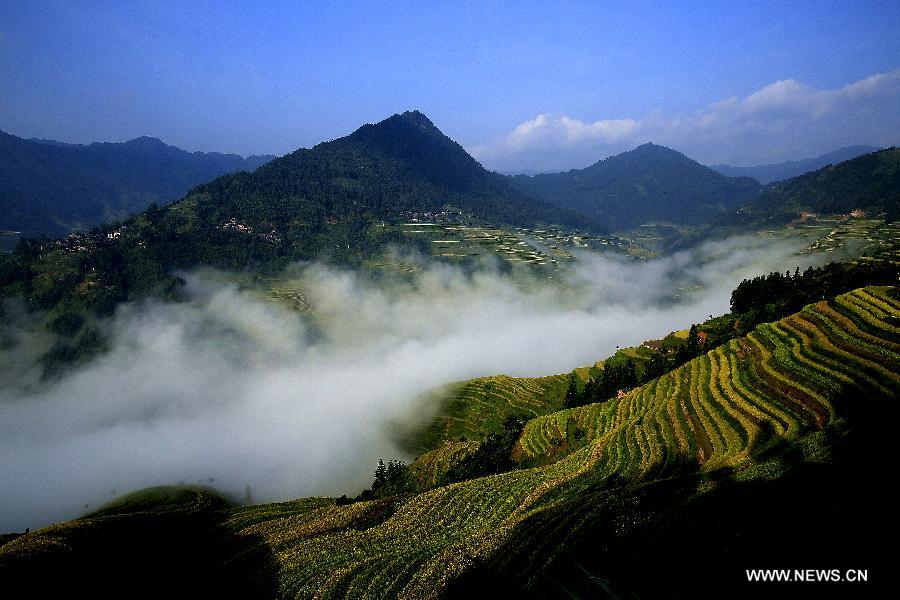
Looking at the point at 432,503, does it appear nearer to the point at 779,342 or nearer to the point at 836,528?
the point at 836,528

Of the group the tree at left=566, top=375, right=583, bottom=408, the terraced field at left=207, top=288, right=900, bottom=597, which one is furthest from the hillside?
the tree at left=566, top=375, right=583, bottom=408

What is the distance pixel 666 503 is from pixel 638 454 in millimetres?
11852

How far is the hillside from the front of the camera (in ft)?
76.4

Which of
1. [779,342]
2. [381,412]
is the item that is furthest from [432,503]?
[381,412]

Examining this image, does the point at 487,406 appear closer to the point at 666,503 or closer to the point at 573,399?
the point at 573,399

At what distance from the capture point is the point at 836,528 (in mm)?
21312

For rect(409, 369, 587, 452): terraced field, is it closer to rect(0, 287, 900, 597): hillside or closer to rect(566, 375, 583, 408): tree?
rect(566, 375, 583, 408): tree

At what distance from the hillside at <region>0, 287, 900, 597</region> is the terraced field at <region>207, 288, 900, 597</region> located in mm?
190

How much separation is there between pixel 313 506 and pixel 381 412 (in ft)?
217

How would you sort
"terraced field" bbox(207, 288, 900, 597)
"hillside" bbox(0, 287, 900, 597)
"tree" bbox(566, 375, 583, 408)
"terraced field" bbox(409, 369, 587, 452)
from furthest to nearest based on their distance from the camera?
"terraced field" bbox(409, 369, 587, 452) < "tree" bbox(566, 375, 583, 408) < "terraced field" bbox(207, 288, 900, 597) < "hillside" bbox(0, 287, 900, 597)

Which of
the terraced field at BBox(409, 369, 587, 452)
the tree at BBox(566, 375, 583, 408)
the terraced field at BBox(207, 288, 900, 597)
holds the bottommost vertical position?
the terraced field at BBox(409, 369, 587, 452)

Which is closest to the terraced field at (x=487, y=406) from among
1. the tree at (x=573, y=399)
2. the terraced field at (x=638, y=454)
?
the tree at (x=573, y=399)

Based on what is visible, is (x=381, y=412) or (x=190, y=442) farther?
(x=190, y=442)

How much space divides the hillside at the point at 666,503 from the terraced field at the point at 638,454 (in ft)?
0.62
